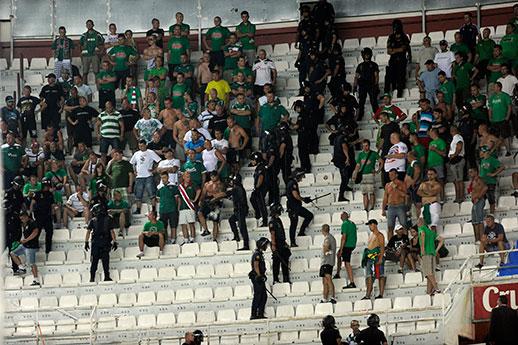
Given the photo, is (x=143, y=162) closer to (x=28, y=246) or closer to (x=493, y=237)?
(x=28, y=246)

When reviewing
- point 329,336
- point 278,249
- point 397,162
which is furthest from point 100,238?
point 329,336

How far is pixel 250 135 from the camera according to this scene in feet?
72.0

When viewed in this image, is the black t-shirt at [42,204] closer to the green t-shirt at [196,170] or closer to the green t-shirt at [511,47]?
the green t-shirt at [196,170]

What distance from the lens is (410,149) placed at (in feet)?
66.2

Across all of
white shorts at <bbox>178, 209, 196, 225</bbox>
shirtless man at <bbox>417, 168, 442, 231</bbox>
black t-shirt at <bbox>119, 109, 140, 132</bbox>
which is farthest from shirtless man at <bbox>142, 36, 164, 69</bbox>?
shirtless man at <bbox>417, 168, 442, 231</bbox>

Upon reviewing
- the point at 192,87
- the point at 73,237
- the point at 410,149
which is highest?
the point at 192,87

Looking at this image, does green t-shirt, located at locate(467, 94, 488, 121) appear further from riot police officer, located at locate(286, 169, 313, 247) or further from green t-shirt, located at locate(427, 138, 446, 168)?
riot police officer, located at locate(286, 169, 313, 247)

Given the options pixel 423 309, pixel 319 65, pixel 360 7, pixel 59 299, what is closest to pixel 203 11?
pixel 360 7

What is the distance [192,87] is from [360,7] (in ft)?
15.9

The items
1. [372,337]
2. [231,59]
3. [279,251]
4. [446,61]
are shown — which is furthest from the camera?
[231,59]

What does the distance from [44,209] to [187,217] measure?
2.38 meters

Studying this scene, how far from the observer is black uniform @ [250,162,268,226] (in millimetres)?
20078

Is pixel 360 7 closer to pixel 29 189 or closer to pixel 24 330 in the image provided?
pixel 29 189

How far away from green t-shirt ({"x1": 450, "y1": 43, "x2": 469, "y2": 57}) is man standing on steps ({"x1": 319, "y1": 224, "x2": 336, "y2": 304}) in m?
5.21
